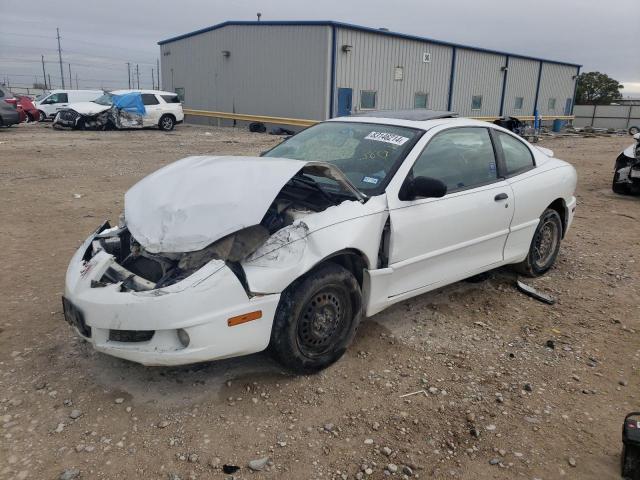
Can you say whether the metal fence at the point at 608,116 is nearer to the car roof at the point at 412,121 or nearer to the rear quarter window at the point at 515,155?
the rear quarter window at the point at 515,155

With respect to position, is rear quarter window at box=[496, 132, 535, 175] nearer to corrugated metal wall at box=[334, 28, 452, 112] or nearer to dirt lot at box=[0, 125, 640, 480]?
dirt lot at box=[0, 125, 640, 480]

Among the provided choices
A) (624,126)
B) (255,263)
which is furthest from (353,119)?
(624,126)

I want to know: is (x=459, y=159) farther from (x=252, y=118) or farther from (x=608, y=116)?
(x=608, y=116)

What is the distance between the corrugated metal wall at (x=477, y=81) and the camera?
85.7 feet

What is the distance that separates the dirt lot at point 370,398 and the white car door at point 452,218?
0.44 meters

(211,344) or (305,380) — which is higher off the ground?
(211,344)

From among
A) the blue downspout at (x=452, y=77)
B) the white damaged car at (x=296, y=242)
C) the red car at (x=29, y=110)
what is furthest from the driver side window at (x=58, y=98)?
the white damaged car at (x=296, y=242)

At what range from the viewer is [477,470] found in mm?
2576

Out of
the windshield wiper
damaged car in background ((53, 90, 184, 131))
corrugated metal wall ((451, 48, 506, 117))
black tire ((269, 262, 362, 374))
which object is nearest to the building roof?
the windshield wiper

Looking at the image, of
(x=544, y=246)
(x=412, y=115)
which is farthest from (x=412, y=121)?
(x=544, y=246)

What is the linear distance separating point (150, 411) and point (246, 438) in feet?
2.01

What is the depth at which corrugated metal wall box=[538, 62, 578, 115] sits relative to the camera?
32906mm

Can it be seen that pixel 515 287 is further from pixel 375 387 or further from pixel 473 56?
pixel 473 56

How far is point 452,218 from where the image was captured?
392 cm
